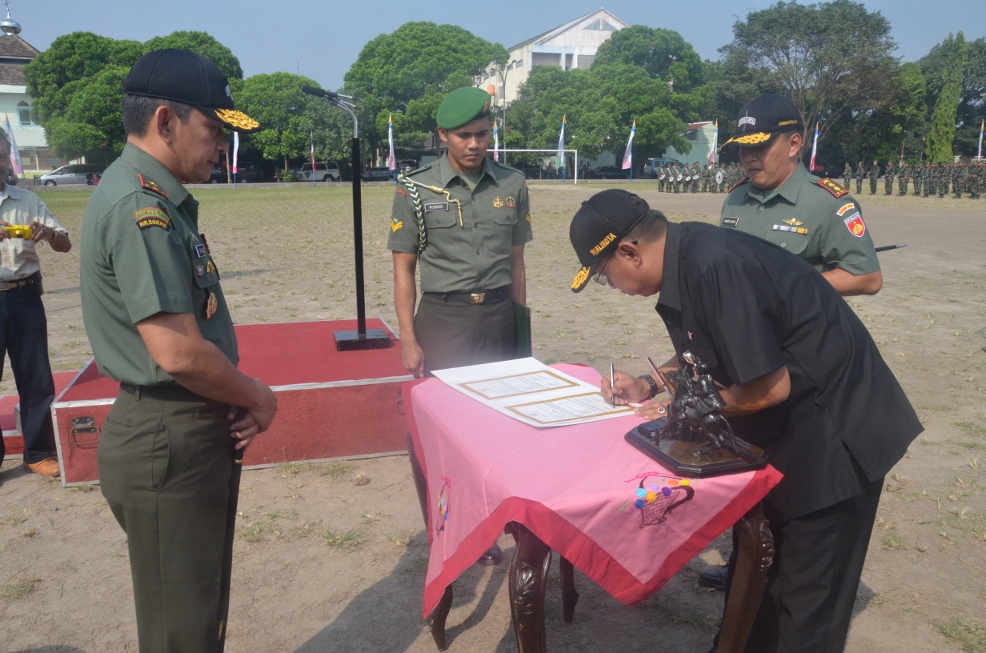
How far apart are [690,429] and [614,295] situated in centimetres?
788

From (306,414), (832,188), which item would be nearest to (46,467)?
(306,414)

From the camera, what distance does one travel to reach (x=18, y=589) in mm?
3123

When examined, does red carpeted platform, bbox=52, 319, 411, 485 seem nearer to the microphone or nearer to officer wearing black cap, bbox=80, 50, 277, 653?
the microphone

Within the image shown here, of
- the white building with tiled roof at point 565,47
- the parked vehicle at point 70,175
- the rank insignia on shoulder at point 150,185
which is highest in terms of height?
the white building with tiled roof at point 565,47

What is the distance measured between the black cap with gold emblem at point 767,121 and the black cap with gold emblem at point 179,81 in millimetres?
2112

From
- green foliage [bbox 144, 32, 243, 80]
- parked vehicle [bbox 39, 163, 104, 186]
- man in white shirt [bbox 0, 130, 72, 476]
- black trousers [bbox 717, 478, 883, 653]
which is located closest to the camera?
black trousers [bbox 717, 478, 883, 653]

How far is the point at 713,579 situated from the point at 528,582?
5.03ft

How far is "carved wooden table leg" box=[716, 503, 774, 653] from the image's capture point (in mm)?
1949

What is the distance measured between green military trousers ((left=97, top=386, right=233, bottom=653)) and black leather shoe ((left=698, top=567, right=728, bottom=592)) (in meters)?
2.03

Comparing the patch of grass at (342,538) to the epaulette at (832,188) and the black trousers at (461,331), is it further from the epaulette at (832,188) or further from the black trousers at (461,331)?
the epaulette at (832,188)

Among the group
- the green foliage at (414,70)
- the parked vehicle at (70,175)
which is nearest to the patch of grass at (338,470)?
the parked vehicle at (70,175)

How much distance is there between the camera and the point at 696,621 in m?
2.89

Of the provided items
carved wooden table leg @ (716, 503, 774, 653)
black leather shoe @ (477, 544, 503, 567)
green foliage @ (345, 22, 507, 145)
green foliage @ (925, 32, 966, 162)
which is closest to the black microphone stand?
black leather shoe @ (477, 544, 503, 567)

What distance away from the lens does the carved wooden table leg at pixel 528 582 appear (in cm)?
190
